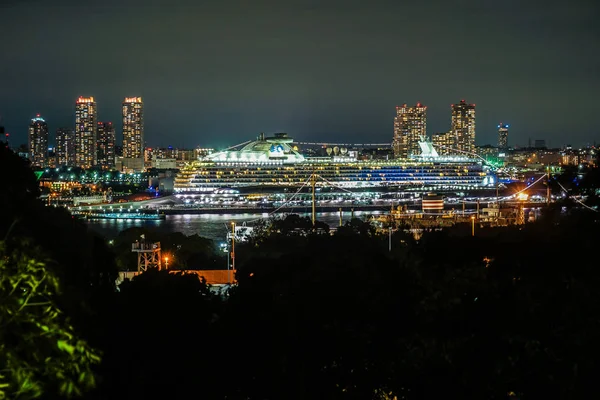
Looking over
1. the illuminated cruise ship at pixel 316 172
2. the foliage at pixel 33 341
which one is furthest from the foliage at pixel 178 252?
the illuminated cruise ship at pixel 316 172

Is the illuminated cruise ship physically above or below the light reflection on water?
above

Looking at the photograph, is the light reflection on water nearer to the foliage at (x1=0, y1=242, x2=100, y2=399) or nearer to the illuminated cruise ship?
the illuminated cruise ship

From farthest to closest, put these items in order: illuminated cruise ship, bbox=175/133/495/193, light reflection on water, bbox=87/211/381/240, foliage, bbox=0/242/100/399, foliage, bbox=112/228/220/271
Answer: illuminated cruise ship, bbox=175/133/495/193 < light reflection on water, bbox=87/211/381/240 < foliage, bbox=112/228/220/271 < foliage, bbox=0/242/100/399

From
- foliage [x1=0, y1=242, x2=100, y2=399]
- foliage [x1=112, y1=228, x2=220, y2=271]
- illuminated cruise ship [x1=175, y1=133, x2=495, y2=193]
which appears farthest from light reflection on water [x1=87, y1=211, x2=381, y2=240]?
foliage [x1=0, y1=242, x2=100, y2=399]

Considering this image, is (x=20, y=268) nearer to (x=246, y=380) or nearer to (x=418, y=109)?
(x=246, y=380)

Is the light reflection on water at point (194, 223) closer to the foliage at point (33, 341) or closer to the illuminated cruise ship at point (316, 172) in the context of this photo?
the illuminated cruise ship at point (316, 172)

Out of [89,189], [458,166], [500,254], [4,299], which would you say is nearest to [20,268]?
[4,299]
